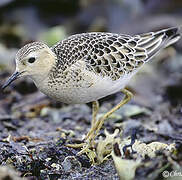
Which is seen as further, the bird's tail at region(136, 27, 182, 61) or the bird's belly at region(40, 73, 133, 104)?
the bird's tail at region(136, 27, 182, 61)

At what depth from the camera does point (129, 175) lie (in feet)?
11.9

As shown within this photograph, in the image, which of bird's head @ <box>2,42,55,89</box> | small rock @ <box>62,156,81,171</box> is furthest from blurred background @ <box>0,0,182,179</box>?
bird's head @ <box>2,42,55,89</box>

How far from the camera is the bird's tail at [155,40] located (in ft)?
18.0

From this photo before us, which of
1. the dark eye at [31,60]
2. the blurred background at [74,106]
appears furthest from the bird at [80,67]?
the blurred background at [74,106]

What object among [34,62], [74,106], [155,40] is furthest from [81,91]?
[74,106]

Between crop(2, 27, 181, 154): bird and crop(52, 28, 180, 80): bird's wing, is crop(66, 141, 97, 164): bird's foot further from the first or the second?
crop(52, 28, 180, 80): bird's wing

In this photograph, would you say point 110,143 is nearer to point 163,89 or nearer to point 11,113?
point 11,113

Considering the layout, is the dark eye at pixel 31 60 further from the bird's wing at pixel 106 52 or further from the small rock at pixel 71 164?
the small rock at pixel 71 164

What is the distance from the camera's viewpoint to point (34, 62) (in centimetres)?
452

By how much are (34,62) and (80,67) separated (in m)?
0.50

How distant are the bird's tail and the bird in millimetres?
298

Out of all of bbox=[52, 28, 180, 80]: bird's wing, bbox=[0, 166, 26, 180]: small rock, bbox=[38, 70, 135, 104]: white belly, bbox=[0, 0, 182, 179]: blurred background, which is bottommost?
bbox=[0, 0, 182, 179]: blurred background

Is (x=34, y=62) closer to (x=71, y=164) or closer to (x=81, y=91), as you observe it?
(x=81, y=91)

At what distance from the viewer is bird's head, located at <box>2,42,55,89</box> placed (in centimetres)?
447
